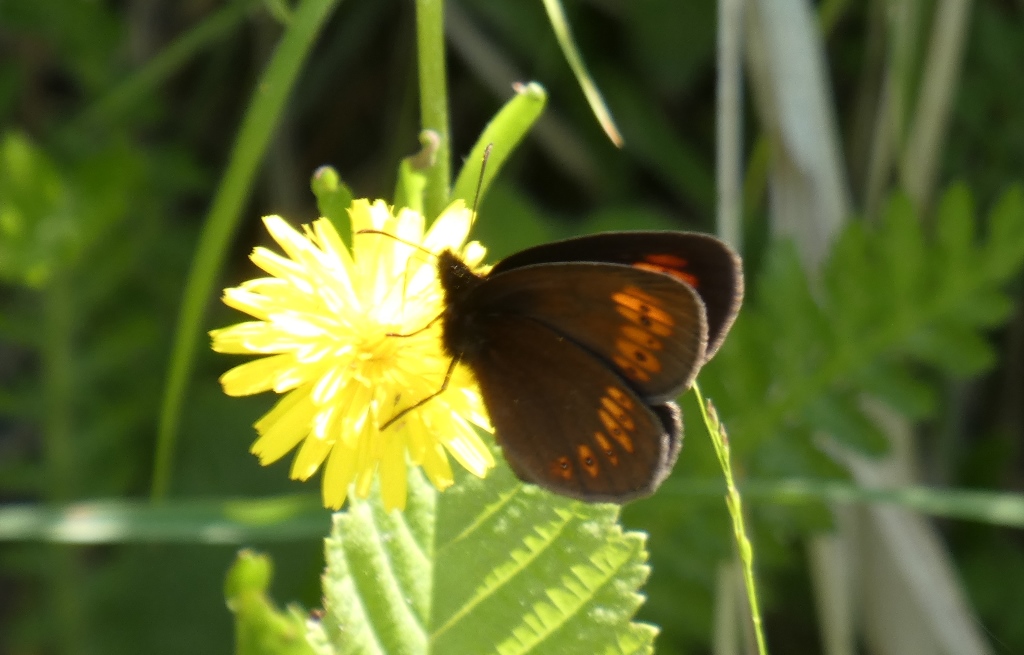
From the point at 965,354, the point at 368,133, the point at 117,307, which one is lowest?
the point at 965,354

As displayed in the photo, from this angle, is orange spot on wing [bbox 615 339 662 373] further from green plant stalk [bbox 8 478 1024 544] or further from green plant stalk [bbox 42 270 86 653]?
green plant stalk [bbox 42 270 86 653]

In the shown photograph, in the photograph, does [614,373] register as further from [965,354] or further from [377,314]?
[965,354]

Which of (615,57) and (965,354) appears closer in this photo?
(965,354)

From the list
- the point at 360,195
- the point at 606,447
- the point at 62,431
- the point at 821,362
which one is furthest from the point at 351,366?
the point at 360,195

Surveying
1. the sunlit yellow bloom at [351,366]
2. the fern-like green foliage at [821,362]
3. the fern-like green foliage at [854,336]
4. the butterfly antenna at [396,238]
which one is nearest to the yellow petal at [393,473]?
the sunlit yellow bloom at [351,366]

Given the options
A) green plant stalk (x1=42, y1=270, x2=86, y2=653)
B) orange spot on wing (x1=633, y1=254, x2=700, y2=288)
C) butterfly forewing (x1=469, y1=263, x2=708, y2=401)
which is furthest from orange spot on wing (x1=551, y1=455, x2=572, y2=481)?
green plant stalk (x1=42, y1=270, x2=86, y2=653)

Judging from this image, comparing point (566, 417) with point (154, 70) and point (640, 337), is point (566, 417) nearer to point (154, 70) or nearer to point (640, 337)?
point (640, 337)

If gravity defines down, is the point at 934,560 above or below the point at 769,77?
below

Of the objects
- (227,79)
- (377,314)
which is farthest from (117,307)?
(377,314)
